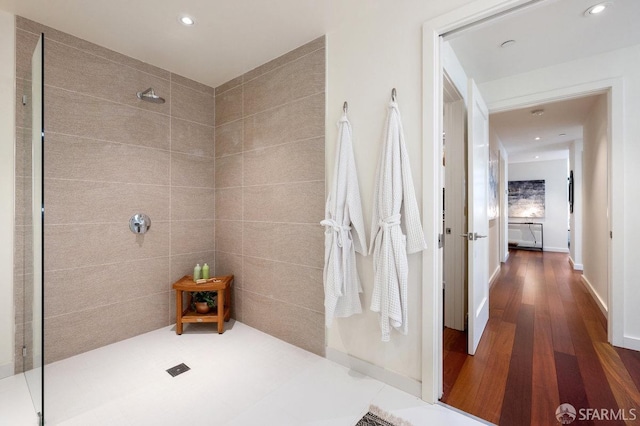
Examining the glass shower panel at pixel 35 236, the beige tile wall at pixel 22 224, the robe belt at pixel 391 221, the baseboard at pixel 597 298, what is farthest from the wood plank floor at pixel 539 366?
the beige tile wall at pixel 22 224

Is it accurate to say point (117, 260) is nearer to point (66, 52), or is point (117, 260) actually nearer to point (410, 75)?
point (66, 52)

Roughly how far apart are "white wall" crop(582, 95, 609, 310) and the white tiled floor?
266 centimetres

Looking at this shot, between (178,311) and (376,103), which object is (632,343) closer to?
(376,103)

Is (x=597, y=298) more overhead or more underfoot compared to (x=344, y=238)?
more underfoot

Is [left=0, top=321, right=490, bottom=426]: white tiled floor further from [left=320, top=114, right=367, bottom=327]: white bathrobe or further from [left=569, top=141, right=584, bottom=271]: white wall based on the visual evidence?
[left=569, top=141, right=584, bottom=271]: white wall

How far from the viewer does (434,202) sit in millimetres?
1557

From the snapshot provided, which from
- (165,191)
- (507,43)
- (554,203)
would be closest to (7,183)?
(165,191)

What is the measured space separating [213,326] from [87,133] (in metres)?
1.87

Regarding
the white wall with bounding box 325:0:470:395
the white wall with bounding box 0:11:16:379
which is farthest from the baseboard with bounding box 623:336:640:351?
the white wall with bounding box 0:11:16:379

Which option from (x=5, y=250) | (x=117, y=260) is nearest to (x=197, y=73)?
(x=117, y=260)

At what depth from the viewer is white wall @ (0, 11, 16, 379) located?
5.74 ft

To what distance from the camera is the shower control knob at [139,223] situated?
2.28 m

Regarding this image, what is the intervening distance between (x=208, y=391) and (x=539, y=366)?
2.23 meters

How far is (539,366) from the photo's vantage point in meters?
1.96
